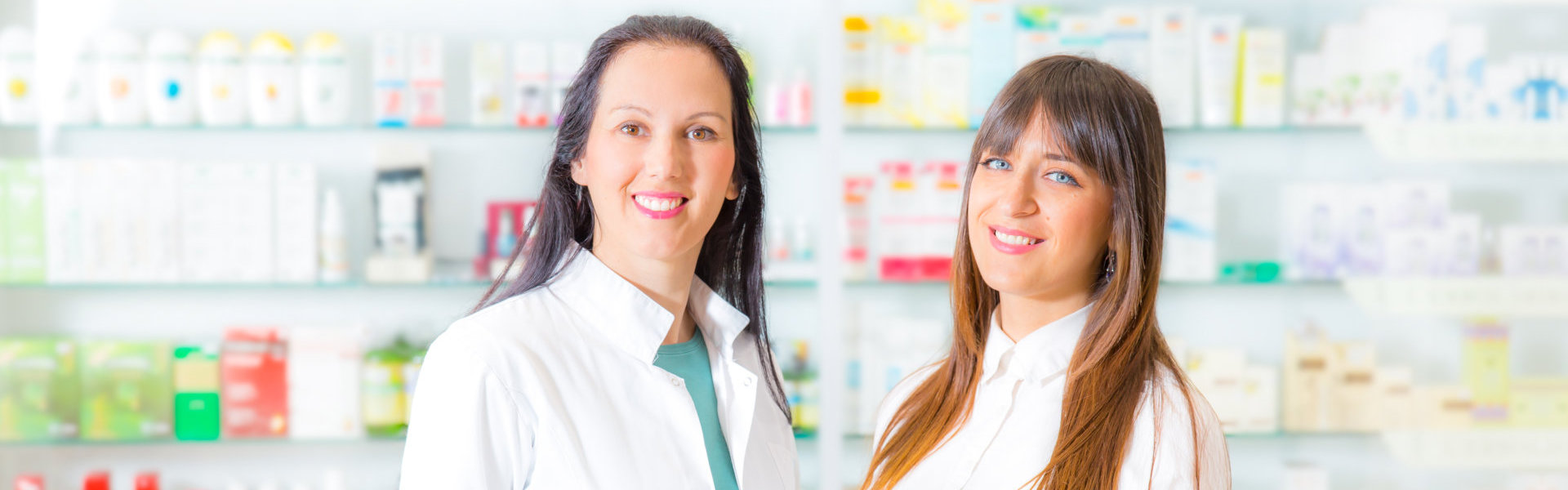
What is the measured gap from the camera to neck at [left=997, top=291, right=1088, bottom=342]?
134 centimetres

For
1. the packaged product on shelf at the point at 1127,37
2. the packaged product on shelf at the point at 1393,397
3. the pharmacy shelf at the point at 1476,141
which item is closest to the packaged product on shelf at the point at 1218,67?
the packaged product on shelf at the point at 1127,37

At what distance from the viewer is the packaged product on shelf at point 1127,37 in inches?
111

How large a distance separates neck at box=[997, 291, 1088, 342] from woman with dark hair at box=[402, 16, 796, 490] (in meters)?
0.37

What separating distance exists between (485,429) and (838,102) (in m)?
1.86

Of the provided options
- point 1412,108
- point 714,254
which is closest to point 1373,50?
point 1412,108

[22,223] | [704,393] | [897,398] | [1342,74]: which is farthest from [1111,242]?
[22,223]

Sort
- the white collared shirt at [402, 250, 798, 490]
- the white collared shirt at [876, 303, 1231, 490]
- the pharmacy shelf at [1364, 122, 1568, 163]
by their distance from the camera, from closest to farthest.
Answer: the white collared shirt at [402, 250, 798, 490], the white collared shirt at [876, 303, 1231, 490], the pharmacy shelf at [1364, 122, 1568, 163]

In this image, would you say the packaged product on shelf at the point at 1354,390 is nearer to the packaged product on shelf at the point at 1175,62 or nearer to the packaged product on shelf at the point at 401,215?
the packaged product on shelf at the point at 1175,62

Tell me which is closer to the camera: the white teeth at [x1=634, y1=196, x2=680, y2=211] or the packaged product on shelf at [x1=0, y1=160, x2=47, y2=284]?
the white teeth at [x1=634, y1=196, x2=680, y2=211]

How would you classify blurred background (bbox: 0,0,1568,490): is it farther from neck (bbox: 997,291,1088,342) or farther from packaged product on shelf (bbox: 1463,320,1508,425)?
neck (bbox: 997,291,1088,342)

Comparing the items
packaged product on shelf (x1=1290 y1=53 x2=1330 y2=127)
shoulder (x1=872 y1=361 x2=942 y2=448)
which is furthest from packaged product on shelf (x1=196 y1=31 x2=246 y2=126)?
packaged product on shelf (x1=1290 y1=53 x2=1330 y2=127)

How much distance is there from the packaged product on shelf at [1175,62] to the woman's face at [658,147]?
1.92m

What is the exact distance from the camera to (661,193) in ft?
3.97

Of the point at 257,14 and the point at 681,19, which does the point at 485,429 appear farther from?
the point at 257,14
